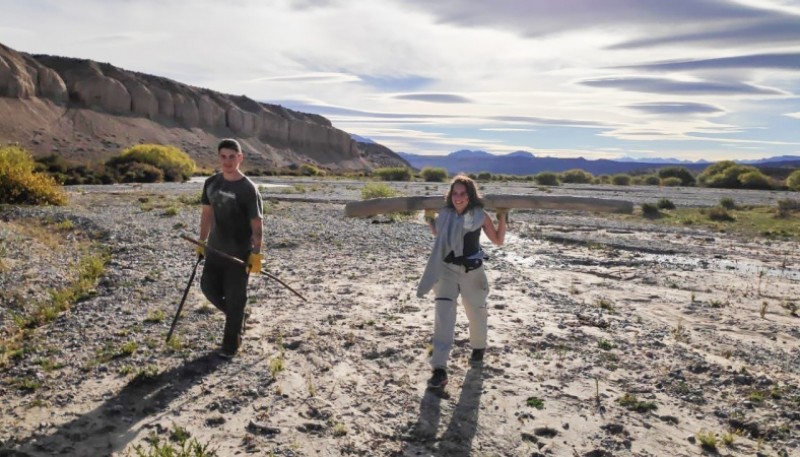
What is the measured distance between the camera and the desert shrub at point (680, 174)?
64025 mm

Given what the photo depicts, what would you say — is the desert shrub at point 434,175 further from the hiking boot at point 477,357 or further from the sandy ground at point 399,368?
the hiking boot at point 477,357

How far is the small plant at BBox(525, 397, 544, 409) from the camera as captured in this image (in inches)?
236

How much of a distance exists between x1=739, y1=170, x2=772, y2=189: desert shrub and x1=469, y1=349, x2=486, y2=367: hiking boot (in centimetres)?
5413

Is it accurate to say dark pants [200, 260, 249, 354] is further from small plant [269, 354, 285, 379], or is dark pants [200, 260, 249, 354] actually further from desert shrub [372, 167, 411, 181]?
desert shrub [372, 167, 411, 181]

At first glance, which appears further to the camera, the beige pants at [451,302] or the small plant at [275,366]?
the small plant at [275,366]

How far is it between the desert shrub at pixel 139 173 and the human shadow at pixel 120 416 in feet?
126

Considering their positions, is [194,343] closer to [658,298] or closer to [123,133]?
[658,298]

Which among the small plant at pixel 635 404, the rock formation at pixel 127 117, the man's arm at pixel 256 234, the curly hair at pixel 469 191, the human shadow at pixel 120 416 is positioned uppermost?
the rock formation at pixel 127 117

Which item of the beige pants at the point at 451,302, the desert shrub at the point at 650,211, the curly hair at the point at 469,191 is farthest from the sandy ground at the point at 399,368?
the desert shrub at the point at 650,211

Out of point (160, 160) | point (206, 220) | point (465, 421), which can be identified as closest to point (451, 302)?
point (465, 421)

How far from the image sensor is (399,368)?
694 cm

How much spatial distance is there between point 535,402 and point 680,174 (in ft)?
221

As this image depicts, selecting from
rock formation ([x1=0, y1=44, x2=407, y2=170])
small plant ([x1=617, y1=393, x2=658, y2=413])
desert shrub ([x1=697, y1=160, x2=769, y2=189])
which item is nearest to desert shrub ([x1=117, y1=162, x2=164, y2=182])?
rock formation ([x1=0, y1=44, x2=407, y2=170])

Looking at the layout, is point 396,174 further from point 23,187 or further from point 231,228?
point 231,228
